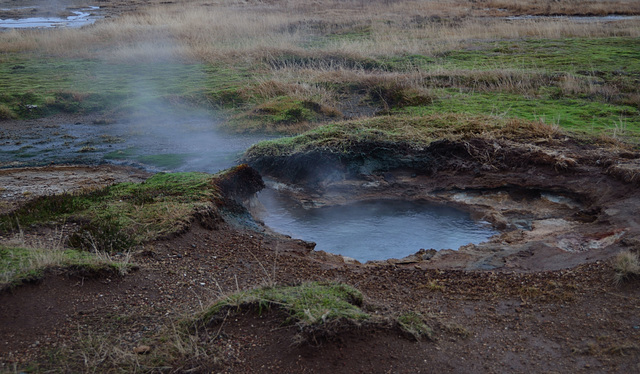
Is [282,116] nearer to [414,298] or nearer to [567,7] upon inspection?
[414,298]

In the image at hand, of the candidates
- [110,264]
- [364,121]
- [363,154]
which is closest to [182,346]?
[110,264]

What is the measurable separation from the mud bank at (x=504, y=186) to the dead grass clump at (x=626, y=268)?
0.46 m

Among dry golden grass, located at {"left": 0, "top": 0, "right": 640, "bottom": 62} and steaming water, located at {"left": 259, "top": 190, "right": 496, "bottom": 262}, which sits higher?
dry golden grass, located at {"left": 0, "top": 0, "right": 640, "bottom": 62}

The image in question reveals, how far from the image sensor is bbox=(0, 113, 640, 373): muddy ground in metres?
3.57

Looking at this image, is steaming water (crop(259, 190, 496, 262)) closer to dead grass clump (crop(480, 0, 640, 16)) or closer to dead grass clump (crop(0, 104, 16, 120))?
dead grass clump (crop(0, 104, 16, 120))

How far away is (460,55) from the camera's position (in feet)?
54.8

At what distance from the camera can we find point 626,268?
4578 mm

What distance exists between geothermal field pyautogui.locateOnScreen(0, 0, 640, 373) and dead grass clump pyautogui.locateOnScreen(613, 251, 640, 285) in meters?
0.02

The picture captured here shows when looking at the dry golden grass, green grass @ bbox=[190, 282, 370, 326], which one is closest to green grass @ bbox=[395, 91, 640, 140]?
the dry golden grass

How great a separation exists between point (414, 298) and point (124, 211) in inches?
137

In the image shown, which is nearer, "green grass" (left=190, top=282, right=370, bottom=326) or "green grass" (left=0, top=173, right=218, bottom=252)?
"green grass" (left=190, top=282, right=370, bottom=326)

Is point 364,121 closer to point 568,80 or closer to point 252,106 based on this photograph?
point 252,106

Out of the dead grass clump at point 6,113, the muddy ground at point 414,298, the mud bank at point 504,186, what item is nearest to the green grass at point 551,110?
the mud bank at point 504,186

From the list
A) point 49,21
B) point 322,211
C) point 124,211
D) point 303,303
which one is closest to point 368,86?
point 322,211
